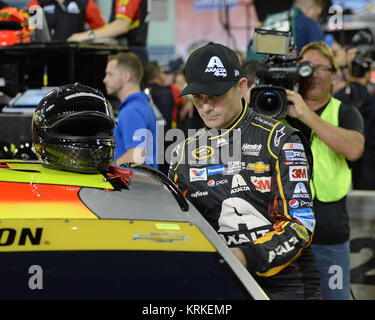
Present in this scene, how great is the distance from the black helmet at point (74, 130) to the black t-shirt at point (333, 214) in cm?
131

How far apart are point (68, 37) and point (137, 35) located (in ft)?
1.85

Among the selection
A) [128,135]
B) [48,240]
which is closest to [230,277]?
[48,240]

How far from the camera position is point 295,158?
2146 millimetres

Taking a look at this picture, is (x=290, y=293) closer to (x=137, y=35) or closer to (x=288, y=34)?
(x=288, y=34)

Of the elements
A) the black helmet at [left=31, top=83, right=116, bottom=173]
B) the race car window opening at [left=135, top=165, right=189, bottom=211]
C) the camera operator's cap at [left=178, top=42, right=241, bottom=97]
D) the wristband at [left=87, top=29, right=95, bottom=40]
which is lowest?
the race car window opening at [left=135, top=165, right=189, bottom=211]

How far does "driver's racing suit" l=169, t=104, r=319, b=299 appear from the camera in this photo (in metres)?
2.08

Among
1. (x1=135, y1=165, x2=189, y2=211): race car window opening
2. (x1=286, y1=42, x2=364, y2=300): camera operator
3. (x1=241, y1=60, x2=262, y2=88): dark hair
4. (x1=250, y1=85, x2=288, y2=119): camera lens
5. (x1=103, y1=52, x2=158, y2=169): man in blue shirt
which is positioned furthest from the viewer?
(x1=103, y1=52, x2=158, y2=169): man in blue shirt

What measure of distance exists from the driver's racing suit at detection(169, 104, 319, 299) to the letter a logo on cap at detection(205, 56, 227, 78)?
18 cm

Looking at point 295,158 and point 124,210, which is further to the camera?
point 295,158

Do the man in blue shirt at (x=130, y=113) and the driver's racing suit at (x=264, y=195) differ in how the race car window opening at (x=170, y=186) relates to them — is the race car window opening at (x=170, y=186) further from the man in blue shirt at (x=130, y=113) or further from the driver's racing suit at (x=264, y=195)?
the man in blue shirt at (x=130, y=113)

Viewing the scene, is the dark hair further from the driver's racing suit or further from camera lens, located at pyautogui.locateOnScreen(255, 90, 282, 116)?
the driver's racing suit

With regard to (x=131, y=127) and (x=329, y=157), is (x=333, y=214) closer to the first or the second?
(x=329, y=157)

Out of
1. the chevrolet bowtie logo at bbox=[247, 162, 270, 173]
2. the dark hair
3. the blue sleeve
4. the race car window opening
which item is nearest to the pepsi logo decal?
the chevrolet bowtie logo at bbox=[247, 162, 270, 173]

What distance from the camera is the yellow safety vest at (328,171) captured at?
3283 mm
